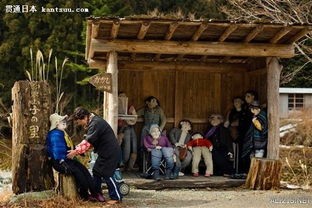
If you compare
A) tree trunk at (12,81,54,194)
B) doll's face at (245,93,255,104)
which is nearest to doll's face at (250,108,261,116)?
doll's face at (245,93,255,104)

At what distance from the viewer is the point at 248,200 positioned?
7.92 metres

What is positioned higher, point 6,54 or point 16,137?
point 6,54

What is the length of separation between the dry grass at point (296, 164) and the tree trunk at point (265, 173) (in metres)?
2.29

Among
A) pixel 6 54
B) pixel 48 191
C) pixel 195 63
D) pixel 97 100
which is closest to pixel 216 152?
pixel 195 63

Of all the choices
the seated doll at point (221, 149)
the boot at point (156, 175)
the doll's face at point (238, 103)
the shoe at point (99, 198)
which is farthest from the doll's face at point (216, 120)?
the shoe at point (99, 198)

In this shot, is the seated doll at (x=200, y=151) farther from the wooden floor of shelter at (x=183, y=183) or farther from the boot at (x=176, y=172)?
the boot at (x=176, y=172)

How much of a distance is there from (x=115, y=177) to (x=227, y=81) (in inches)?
172

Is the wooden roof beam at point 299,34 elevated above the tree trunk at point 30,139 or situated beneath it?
elevated above

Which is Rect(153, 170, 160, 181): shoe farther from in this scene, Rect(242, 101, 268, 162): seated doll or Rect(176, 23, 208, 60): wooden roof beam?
Rect(176, 23, 208, 60): wooden roof beam

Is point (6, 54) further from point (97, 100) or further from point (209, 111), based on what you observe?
point (209, 111)

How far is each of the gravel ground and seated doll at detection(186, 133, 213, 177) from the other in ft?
3.69

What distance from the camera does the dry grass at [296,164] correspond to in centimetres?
1241

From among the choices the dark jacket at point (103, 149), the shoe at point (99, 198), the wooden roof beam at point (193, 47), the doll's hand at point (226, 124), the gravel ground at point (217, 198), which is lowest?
the gravel ground at point (217, 198)

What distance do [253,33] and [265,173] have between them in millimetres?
2488
